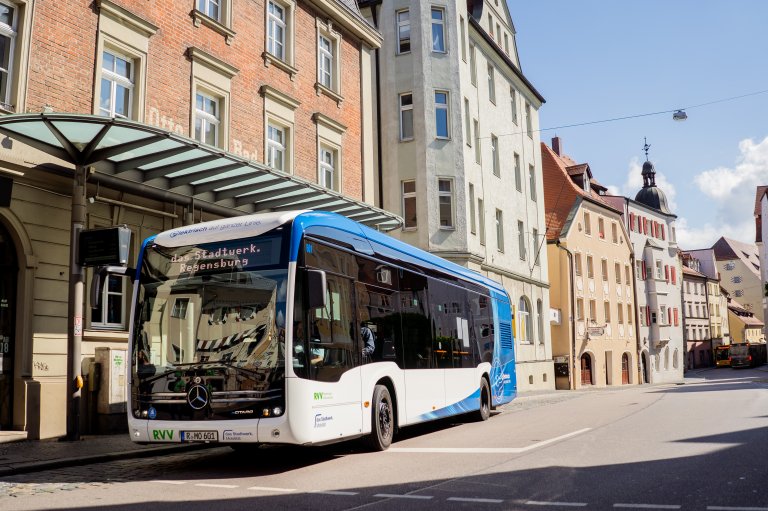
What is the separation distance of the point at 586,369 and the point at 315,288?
41.3m

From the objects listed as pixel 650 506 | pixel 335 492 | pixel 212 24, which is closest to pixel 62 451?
pixel 335 492

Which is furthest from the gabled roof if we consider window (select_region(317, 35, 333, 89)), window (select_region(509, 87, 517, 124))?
window (select_region(317, 35, 333, 89))

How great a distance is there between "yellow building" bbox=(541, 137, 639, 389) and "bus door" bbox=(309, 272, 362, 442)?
33.8 m

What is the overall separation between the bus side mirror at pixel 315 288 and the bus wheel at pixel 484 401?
8145 mm

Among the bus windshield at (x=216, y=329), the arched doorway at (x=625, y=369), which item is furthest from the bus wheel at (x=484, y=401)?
the arched doorway at (x=625, y=369)

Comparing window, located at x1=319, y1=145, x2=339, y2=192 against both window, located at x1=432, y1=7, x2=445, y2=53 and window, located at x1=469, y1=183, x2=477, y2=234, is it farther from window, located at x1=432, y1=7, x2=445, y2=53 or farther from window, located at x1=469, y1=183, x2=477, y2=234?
window, located at x1=432, y1=7, x2=445, y2=53

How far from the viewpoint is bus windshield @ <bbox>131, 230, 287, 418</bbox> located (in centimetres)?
909

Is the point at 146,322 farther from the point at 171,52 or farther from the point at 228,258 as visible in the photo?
the point at 171,52

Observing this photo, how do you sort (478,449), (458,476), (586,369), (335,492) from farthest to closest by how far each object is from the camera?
(586,369) → (478,449) → (458,476) → (335,492)

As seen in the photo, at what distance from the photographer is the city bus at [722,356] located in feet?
277

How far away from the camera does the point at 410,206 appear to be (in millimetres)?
29922

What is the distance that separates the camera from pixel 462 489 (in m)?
7.61

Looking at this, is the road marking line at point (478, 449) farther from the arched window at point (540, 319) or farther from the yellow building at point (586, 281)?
the yellow building at point (586, 281)

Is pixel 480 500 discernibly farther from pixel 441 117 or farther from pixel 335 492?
pixel 441 117
